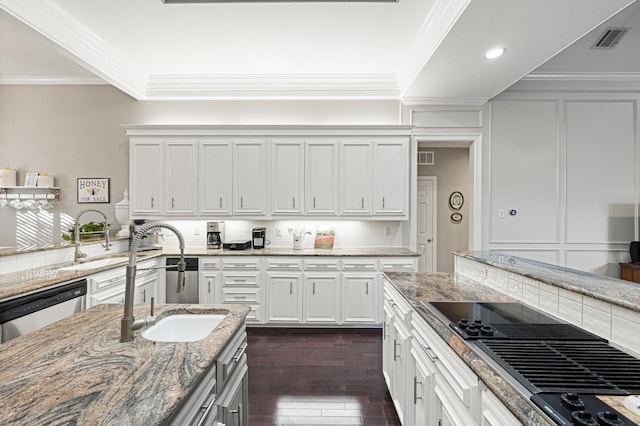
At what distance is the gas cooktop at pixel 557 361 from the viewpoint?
0.74 meters

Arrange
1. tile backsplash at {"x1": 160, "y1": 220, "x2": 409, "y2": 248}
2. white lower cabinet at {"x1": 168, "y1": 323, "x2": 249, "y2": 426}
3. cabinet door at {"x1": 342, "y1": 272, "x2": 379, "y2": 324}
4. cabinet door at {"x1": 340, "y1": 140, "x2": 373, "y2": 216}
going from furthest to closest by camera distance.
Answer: tile backsplash at {"x1": 160, "y1": 220, "x2": 409, "y2": 248}
cabinet door at {"x1": 340, "y1": 140, "x2": 373, "y2": 216}
cabinet door at {"x1": 342, "y1": 272, "x2": 379, "y2": 324}
white lower cabinet at {"x1": 168, "y1": 323, "x2": 249, "y2": 426}

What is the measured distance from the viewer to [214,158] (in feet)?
13.7

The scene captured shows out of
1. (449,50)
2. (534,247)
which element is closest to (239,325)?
(449,50)

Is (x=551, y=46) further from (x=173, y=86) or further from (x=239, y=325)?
(x=173, y=86)

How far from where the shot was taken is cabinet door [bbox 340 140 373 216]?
412cm

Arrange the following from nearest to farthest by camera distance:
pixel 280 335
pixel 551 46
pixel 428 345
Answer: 1. pixel 428 345
2. pixel 551 46
3. pixel 280 335

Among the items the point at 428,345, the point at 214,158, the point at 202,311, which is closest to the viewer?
the point at 428,345

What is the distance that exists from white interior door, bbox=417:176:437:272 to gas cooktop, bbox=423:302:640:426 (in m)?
4.54

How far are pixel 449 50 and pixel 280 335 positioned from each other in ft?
11.7

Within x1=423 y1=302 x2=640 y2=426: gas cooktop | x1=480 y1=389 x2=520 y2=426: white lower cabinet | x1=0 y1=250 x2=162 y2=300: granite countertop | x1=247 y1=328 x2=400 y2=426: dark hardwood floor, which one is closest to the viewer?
x1=423 y1=302 x2=640 y2=426: gas cooktop

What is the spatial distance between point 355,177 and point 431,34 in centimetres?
182

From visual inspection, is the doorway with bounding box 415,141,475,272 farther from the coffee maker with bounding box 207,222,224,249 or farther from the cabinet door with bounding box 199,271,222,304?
the cabinet door with bounding box 199,271,222,304

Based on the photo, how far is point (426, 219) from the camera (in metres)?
6.02

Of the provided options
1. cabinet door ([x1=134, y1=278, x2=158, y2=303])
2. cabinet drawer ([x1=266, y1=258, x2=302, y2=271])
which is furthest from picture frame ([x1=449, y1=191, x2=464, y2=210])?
cabinet door ([x1=134, y1=278, x2=158, y2=303])
